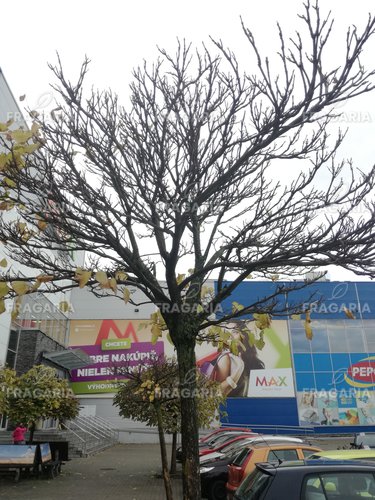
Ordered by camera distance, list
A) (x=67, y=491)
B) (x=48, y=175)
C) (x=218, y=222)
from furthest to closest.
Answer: (x=67, y=491) → (x=218, y=222) → (x=48, y=175)

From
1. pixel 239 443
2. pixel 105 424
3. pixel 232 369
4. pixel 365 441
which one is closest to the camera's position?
pixel 239 443

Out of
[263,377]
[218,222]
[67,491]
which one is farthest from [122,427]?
[218,222]

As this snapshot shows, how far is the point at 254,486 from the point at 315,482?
2.13 ft

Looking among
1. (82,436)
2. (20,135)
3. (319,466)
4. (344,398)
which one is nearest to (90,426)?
(82,436)

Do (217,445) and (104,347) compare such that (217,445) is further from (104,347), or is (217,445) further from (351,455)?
(104,347)

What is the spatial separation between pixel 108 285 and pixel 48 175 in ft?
6.99

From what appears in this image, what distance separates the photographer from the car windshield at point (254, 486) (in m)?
4.15

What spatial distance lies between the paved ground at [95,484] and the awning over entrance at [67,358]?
7393 millimetres

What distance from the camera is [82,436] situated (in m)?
23.1

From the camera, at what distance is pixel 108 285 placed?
157 inches

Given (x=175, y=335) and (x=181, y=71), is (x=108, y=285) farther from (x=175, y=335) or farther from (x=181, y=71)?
(x=181, y=71)

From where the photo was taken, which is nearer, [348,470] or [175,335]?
[348,470]

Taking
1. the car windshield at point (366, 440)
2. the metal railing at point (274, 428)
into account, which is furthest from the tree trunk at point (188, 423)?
the metal railing at point (274, 428)

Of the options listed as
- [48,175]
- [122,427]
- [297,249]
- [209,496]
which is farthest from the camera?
[122,427]
